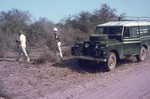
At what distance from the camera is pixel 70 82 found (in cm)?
1076

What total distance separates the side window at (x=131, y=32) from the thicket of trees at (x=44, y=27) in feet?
24.1

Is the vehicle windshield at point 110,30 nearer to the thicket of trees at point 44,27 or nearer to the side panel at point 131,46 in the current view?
the side panel at point 131,46

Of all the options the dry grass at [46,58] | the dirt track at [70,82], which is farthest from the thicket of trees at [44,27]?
the dirt track at [70,82]

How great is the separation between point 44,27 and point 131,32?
11818 mm

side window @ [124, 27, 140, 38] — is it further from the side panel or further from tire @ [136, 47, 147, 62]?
tire @ [136, 47, 147, 62]

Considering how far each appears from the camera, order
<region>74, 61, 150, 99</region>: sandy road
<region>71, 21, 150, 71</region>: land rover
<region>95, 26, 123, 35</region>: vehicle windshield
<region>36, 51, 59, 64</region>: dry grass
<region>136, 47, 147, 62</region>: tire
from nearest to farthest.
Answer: <region>74, 61, 150, 99</region>: sandy road → <region>71, 21, 150, 71</region>: land rover → <region>95, 26, 123, 35</region>: vehicle windshield → <region>36, 51, 59, 64</region>: dry grass → <region>136, 47, 147, 62</region>: tire

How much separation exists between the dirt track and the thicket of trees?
5.85m

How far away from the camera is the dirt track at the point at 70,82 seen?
879cm

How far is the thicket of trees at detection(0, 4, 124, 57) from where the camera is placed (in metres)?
21.8

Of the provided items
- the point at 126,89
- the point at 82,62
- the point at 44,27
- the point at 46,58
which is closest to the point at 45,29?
the point at 44,27

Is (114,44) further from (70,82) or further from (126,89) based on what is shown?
(126,89)

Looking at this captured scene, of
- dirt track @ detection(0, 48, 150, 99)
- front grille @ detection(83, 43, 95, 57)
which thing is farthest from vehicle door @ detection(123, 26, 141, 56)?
front grille @ detection(83, 43, 95, 57)

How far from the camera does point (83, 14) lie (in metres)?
29.9

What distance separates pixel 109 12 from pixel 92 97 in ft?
77.2
